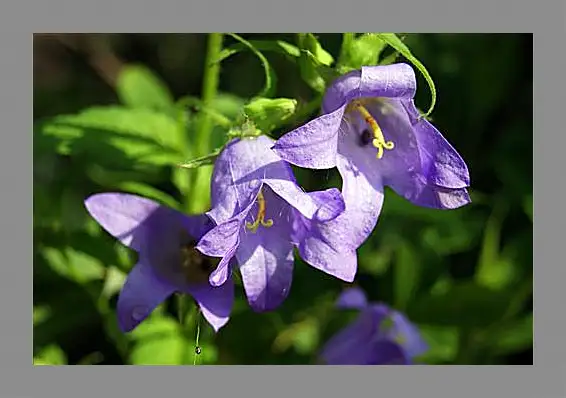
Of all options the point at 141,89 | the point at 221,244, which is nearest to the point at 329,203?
the point at 221,244

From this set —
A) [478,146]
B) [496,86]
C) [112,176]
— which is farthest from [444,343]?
[112,176]

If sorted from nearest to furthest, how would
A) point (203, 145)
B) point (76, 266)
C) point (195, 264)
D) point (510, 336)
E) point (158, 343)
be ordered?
point (195, 264)
point (203, 145)
point (158, 343)
point (76, 266)
point (510, 336)

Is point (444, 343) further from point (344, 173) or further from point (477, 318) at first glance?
point (344, 173)

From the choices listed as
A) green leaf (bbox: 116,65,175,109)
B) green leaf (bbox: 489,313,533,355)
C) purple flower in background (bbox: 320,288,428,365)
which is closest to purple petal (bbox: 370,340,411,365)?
purple flower in background (bbox: 320,288,428,365)

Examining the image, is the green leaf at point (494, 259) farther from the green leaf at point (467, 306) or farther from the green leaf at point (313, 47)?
the green leaf at point (313, 47)

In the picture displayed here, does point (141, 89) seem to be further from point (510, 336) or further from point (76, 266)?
point (510, 336)

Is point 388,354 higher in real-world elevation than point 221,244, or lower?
lower

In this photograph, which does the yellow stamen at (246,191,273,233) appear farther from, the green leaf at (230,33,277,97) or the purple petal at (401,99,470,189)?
the purple petal at (401,99,470,189)
